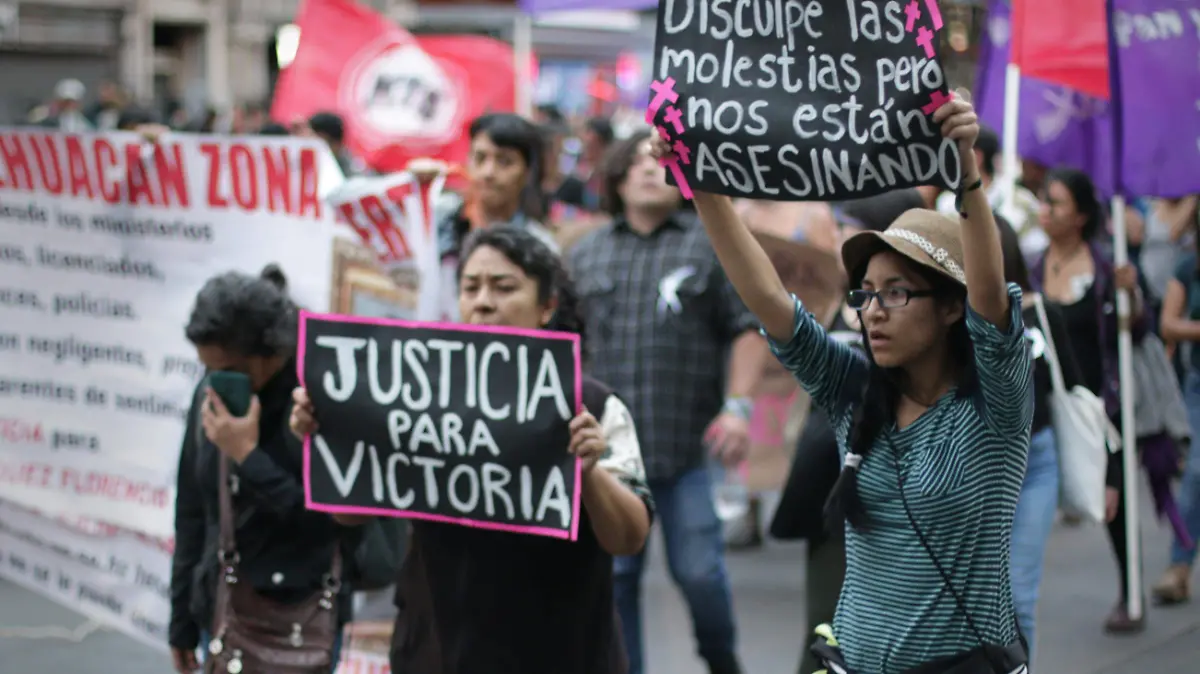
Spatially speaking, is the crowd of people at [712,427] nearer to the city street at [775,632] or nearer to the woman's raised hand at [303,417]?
the woman's raised hand at [303,417]

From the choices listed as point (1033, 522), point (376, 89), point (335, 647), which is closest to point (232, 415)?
point (335, 647)

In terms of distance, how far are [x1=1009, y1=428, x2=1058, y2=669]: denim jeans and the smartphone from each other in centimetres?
214

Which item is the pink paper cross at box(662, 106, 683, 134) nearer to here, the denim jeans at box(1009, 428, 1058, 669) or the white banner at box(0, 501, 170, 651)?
the denim jeans at box(1009, 428, 1058, 669)

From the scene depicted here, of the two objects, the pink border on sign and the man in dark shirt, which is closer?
the pink border on sign

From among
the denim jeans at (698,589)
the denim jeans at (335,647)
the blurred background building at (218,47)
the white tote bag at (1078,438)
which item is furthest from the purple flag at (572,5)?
the blurred background building at (218,47)

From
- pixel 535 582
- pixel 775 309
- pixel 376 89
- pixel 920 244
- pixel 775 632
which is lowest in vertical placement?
Result: pixel 775 632

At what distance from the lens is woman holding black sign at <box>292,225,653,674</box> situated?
12.2ft

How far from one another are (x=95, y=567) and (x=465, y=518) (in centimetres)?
261

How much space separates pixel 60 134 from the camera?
236 inches

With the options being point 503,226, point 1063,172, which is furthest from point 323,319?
point 1063,172

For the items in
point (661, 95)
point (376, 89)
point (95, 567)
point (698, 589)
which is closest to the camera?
point (661, 95)

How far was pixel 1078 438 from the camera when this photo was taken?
5094 millimetres

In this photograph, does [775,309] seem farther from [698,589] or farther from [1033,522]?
[698,589]

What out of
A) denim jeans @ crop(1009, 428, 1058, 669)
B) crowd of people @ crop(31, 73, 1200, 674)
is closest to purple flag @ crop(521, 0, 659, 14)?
crowd of people @ crop(31, 73, 1200, 674)
